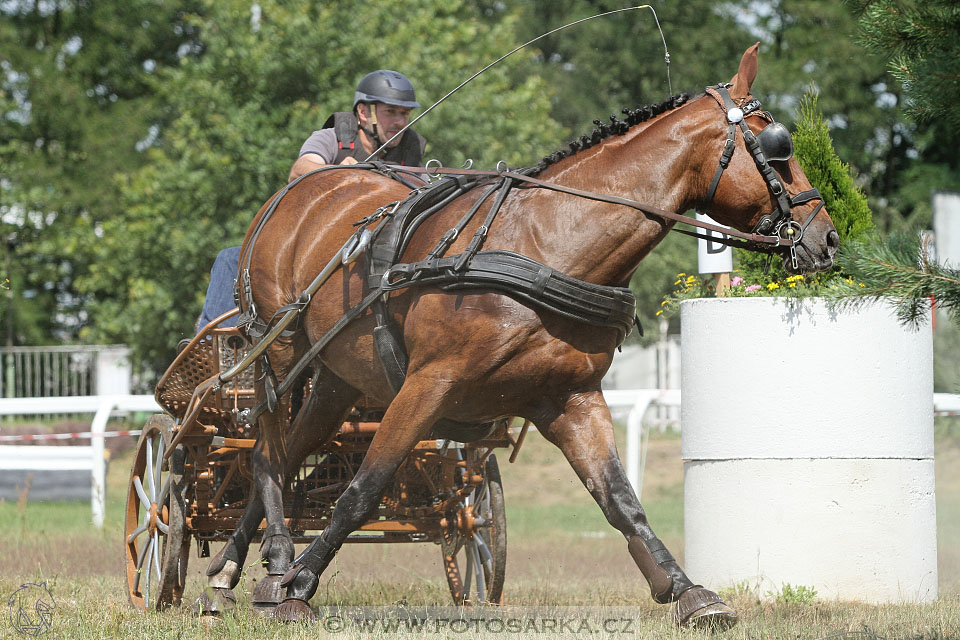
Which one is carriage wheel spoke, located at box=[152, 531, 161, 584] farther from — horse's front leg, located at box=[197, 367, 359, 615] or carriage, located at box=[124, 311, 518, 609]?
horse's front leg, located at box=[197, 367, 359, 615]

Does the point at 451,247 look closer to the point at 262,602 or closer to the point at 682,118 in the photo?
the point at 682,118

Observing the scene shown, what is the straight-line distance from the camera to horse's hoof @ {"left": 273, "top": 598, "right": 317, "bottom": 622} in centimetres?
500

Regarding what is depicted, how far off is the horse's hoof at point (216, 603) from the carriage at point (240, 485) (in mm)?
359

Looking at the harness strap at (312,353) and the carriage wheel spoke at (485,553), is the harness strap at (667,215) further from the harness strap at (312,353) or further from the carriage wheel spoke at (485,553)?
the carriage wheel spoke at (485,553)

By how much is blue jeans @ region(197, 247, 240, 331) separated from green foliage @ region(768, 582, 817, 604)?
3.11 meters

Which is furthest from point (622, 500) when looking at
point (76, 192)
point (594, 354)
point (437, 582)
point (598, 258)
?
point (76, 192)

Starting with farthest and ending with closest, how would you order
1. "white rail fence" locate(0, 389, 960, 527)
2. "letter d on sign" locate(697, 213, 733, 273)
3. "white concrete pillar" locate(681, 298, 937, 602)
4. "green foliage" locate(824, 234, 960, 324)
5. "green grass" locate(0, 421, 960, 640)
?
"white rail fence" locate(0, 389, 960, 527)
"letter d on sign" locate(697, 213, 733, 273)
"white concrete pillar" locate(681, 298, 937, 602)
"green grass" locate(0, 421, 960, 640)
"green foliage" locate(824, 234, 960, 324)

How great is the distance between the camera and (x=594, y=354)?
479 cm

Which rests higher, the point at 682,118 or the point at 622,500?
the point at 682,118

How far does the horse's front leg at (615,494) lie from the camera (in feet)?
15.3

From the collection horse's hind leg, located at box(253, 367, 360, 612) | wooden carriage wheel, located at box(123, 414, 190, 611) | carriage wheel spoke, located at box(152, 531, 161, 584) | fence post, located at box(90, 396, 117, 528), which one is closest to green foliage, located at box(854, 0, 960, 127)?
horse's hind leg, located at box(253, 367, 360, 612)

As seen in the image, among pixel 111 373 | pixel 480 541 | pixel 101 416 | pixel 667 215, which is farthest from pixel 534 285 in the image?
pixel 111 373

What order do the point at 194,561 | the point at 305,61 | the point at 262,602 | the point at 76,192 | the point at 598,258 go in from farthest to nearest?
the point at 76,192
the point at 305,61
the point at 194,561
the point at 262,602
the point at 598,258

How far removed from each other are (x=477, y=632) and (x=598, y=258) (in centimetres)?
148
